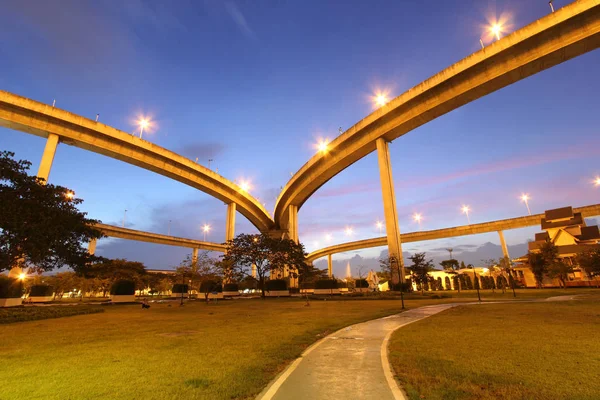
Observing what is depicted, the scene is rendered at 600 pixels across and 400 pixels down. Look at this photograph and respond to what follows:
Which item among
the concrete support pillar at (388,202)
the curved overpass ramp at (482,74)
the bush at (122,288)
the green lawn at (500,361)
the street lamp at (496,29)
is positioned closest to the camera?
the green lawn at (500,361)

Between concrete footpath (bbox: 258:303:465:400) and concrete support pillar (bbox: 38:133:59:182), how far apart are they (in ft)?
142

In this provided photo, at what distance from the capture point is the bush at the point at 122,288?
129ft

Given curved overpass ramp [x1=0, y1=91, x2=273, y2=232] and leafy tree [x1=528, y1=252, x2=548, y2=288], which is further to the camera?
leafy tree [x1=528, y1=252, x2=548, y2=288]

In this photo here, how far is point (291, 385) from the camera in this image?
570 cm

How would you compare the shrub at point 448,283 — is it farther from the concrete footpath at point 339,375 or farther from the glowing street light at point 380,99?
the concrete footpath at point 339,375

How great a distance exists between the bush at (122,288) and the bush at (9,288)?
34.8ft

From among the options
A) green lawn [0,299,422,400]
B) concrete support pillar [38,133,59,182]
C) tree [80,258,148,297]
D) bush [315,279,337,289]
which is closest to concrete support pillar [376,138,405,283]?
bush [315,279,337,289]

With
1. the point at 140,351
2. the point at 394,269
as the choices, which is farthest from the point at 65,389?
the point at 394,269

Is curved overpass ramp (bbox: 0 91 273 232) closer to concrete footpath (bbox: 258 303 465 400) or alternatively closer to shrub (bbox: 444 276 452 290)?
concrete footpath (bbox: 258 303 465 400)

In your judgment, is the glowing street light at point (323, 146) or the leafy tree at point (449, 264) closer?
the glowing street light at point (323, 146)

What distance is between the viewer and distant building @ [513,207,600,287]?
57106mm

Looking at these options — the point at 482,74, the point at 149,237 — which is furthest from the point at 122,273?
the point at 482,74

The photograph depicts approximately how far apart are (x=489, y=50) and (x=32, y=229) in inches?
1757

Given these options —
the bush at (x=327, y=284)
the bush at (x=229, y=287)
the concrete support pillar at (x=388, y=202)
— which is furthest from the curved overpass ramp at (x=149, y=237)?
the concrete support pillar at (x=388, y=202)
